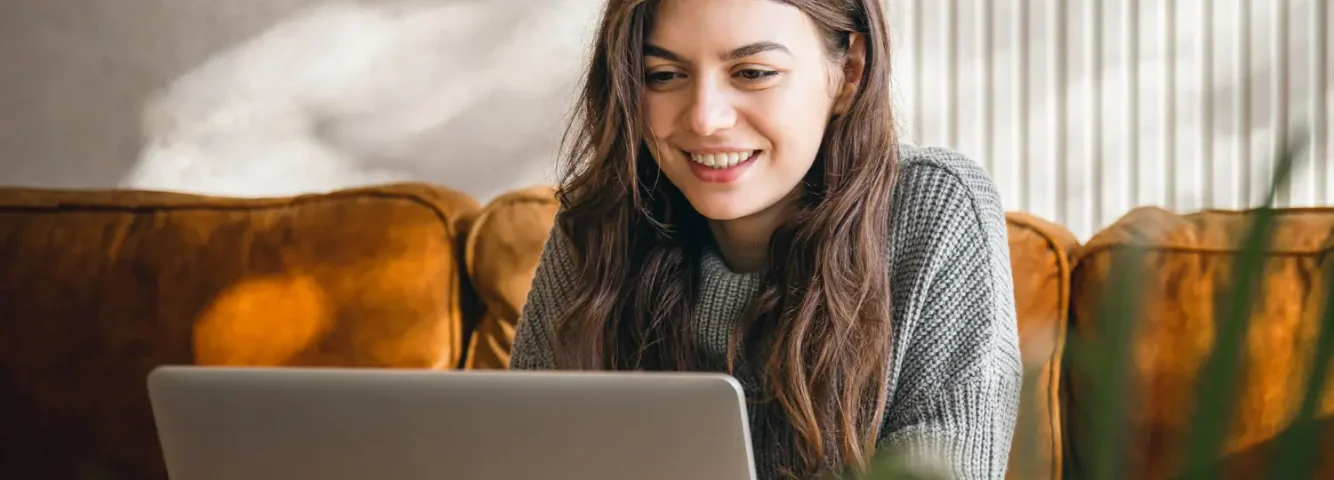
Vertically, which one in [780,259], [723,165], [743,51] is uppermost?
[743,51]

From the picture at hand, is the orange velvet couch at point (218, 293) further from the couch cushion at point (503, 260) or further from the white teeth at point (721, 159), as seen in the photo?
the white teeth at point (721, 159)

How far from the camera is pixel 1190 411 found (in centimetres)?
27

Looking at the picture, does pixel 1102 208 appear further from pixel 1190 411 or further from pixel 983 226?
pixel 1190 411

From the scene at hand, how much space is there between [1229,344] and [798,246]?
110 centimetres

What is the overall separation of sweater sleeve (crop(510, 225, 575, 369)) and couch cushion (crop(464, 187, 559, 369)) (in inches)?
10.9

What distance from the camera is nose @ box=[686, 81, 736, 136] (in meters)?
1.29

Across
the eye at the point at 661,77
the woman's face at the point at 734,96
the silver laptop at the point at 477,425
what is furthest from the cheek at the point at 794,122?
the silver laptop at the point at 477,425

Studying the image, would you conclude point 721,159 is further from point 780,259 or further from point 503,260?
point 503,260

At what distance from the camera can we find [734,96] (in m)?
1.32

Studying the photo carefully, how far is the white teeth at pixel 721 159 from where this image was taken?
1318 millimetres

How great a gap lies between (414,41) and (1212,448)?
2410 mm

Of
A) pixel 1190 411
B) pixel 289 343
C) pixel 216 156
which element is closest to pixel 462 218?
pixel 289 343

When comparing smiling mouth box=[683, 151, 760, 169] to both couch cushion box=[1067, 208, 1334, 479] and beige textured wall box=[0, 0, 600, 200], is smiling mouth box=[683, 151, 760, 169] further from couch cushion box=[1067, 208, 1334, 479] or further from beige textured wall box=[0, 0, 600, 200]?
beige textured wall box=[0, 0, 600, 200]

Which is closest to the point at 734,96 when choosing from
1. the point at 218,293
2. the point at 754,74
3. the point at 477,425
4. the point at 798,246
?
the point at 754,74
